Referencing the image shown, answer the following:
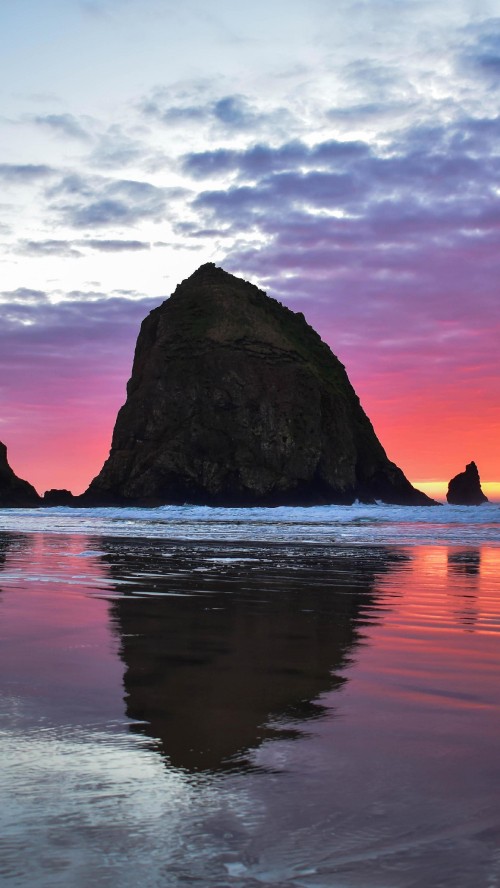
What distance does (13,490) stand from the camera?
81.4 m

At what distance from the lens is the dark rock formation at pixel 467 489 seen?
3976 inches

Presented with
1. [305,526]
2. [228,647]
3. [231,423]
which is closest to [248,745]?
[228,647]

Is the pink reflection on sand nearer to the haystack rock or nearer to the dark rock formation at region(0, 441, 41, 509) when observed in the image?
the haystack rock

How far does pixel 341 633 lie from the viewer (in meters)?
6.04

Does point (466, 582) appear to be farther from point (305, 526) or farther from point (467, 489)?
point (467, 489)

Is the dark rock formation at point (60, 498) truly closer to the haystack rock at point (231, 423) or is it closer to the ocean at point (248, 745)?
the haystack rock at point (231, 423)

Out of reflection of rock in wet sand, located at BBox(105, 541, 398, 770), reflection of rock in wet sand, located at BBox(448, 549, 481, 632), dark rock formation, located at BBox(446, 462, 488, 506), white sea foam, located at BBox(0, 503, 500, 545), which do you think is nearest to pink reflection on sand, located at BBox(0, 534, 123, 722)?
reflection of rock in wet sand, located at BBox(105, 541, 398, 770)

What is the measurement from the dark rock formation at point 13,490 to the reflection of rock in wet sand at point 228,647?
7150 cm

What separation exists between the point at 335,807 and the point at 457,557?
13.0m

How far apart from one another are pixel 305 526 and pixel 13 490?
56563 millimetres

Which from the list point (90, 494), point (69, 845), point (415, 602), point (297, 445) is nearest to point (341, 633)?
point (415, 602)

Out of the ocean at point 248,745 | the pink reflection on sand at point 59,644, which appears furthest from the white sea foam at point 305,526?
the ocean at point 248,745

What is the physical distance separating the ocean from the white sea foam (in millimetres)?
13613

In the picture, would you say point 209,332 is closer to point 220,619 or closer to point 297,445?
point 297,445
